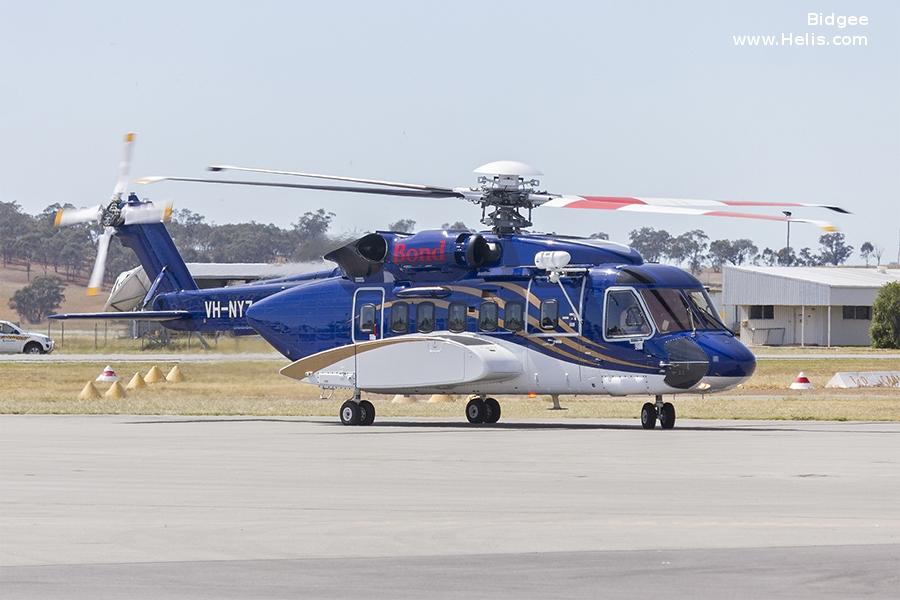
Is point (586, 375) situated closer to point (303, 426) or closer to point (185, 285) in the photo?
point (303, 426)

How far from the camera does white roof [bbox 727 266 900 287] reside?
87125 mm

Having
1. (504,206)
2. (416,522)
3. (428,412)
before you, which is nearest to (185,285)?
(428,412)

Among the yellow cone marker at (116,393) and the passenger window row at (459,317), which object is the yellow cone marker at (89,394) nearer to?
the yellow cone marker at (116,393)

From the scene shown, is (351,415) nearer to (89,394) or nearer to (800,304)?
(89,394)

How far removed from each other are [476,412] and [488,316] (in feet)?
6.78

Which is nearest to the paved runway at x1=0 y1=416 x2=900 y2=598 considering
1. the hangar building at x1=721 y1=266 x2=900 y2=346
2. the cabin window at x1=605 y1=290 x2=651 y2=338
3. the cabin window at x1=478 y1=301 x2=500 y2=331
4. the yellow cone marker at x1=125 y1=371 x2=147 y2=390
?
the cabin window at x1=605 y1=290 x2=651 y2=338

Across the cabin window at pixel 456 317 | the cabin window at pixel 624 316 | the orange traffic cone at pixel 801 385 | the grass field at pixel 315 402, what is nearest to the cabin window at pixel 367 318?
the cabin window at pixel 456 317

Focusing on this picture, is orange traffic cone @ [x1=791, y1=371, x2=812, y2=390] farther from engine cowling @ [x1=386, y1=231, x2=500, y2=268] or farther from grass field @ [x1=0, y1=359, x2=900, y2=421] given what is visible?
engine cowling @ [x1=386, y1=231, x2=500, y2=268]

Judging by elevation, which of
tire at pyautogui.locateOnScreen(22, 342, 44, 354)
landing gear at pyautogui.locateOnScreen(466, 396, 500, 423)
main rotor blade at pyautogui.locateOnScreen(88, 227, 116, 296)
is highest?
main rotor blade at pyautogui.locateOnScreen(88, 227, 116, 296)

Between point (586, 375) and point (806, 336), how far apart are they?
6461cm

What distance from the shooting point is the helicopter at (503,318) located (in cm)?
2528

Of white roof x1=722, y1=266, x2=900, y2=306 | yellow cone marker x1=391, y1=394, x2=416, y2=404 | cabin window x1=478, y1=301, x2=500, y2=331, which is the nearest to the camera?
cabin window x1=478, y1=301, x2=500, y2=331

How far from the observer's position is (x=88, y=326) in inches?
4537

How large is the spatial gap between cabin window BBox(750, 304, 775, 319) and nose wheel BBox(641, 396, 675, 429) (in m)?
66.2
